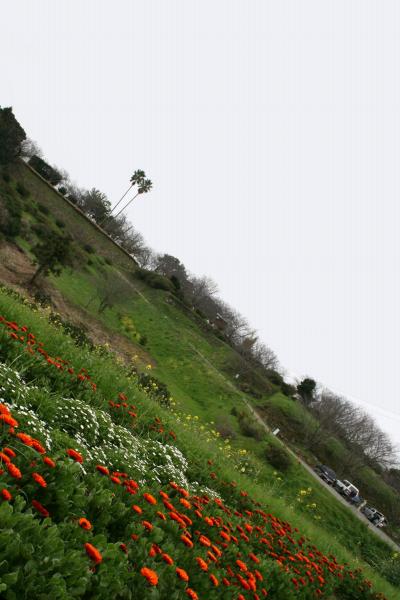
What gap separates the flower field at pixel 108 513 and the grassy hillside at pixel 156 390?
0.04 meters

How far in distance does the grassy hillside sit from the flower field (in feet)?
0.14

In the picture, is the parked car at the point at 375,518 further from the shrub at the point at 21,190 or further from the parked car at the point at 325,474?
the shrub at the point at 21,190

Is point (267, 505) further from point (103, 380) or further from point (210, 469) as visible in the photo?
point (103, 380)

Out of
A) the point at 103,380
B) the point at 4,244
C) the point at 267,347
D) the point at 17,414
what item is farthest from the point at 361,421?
the point at 17,414

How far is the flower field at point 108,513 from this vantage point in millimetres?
2367

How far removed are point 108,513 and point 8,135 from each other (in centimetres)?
4701

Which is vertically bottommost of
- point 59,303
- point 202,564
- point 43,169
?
point 59,303

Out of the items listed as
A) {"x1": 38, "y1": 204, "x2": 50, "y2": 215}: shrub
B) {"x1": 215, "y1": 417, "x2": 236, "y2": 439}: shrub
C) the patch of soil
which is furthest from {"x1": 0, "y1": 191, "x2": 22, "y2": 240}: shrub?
{"x1": 215, "y1": 417, "x2": 236, "y2": 439}: shrub

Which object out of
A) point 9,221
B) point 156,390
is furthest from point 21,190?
point 156,390

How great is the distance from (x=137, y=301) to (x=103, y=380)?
113ft

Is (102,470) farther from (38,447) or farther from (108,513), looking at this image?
(38,447)

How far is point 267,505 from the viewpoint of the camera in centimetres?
841

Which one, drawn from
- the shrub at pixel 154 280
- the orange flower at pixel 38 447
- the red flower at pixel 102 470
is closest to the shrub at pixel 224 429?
the red flower at pixel 102 470

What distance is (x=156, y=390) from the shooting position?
17906mm
